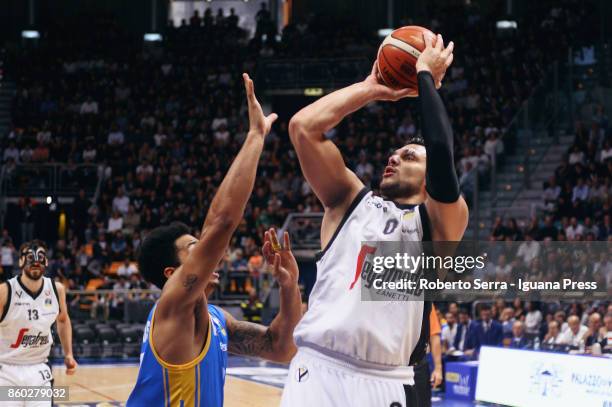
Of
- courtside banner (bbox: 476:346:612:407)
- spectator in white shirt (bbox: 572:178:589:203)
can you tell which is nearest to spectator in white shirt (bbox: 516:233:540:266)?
spectator in white shirt (bbox: 572:178:589:203)

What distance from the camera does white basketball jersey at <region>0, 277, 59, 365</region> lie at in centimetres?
787

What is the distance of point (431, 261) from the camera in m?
3.40

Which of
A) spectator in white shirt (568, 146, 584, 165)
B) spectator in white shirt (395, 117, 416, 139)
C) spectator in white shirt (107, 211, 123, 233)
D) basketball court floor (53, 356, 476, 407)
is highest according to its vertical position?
spectator in white shirt (395, 117, 416, 139)

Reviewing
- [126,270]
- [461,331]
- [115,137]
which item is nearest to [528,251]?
[461,331]

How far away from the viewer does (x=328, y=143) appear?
354 centimetres

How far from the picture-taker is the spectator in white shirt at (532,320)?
13.5 meters

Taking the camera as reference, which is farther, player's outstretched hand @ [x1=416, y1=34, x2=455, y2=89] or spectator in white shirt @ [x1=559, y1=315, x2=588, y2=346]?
spectator in white shirt @ [x1=559, y1=315, x2=588, y2=346]

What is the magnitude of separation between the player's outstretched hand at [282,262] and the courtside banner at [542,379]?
290 inches

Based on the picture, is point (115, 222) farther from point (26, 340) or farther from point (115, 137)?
point (26, 340)

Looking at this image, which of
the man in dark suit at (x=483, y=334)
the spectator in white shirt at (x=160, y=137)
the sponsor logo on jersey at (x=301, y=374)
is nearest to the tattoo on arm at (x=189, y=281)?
the sponsor logo on jersey at (x=301, y=374)

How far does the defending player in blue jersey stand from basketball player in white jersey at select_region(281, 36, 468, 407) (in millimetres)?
272

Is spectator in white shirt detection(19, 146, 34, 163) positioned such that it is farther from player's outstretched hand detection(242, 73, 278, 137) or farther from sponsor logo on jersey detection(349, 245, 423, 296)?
Answer: sponsor logo on jersey detection(349, 245, 423, 296)

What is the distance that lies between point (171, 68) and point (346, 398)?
25099 millimetres

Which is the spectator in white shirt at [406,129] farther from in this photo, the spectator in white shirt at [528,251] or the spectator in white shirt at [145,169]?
the spectator in white shirt at [528,251]
